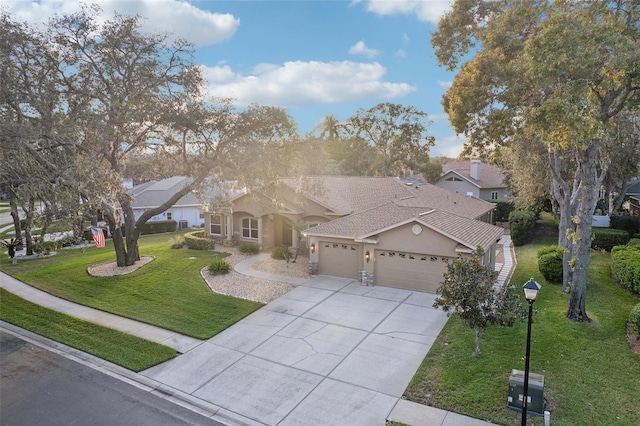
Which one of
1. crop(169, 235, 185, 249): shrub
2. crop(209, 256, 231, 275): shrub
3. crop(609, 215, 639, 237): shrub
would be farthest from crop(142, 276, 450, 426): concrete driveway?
crop(609, 215, 639, 237): shrub

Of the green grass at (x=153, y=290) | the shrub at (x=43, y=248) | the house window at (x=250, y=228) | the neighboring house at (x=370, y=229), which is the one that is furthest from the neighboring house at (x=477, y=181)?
the shrub at (x=43, y=248)

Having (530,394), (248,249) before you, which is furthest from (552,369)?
(248,249)

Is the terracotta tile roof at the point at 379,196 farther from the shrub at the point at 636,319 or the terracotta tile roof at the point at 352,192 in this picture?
the shrub at the point at 636,319

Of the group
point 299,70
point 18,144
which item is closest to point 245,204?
point 299,70

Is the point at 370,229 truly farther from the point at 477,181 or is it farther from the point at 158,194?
the point at 477,181

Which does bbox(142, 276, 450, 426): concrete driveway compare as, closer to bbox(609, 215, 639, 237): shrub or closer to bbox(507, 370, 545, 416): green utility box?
bbox(507, 370, 545, 416): green utility box
